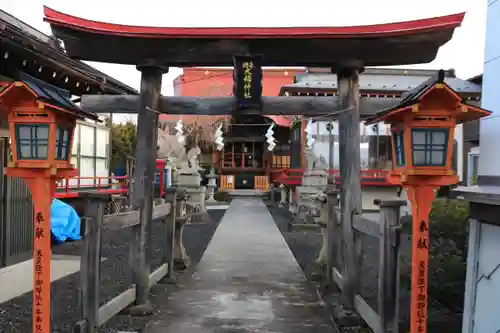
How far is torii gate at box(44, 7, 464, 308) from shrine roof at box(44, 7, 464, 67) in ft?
0.05

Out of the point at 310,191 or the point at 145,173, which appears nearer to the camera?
the point at 145,173

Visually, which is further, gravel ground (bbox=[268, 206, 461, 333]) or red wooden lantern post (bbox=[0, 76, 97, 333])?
gravel ground (bbox=[268, 206, 461, 333])

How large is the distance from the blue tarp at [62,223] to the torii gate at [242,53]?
18.0 feet

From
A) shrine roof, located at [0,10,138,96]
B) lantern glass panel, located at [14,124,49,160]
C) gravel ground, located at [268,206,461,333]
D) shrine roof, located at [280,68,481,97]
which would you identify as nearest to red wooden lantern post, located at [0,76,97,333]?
lantern glass panel, located at [14,124,49,160]

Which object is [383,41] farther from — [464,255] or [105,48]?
[105,48]

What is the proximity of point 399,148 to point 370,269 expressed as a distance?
17.0 feet

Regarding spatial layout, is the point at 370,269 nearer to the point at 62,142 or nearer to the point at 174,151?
the point at 62,142

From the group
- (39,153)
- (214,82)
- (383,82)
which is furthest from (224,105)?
(214,82)

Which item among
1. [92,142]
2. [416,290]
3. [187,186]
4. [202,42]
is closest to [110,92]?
[92,142]

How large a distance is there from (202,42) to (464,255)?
4.67 meters

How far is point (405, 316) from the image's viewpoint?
5906mm

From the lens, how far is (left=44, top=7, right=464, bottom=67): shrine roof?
631 centimetres

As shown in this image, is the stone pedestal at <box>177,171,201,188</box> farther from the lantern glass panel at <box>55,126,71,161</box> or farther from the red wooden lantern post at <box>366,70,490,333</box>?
the red wooden lantern post at <box>366,70,490,333</box>

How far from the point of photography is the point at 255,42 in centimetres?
659
